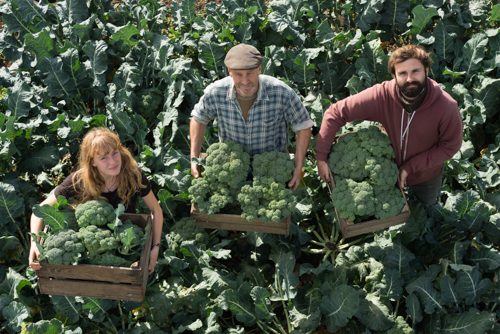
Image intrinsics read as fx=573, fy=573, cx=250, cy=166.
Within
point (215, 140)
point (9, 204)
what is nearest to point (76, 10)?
point (215, 140)

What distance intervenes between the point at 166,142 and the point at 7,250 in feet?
6.25

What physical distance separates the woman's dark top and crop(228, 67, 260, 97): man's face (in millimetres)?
1012

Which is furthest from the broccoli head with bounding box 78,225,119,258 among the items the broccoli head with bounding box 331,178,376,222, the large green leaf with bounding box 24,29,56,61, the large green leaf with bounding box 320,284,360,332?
the large green leaf with bounding box 24,29,56,61

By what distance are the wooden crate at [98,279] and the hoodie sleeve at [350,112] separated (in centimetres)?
155

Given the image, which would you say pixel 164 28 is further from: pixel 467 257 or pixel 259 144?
pixel 467 257

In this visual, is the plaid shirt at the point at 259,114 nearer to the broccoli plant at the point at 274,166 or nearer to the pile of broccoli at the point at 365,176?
the broccoli plant at the point at 274,166

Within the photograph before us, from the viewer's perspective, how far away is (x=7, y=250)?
17.9 feet

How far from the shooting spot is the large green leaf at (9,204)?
5.30 m

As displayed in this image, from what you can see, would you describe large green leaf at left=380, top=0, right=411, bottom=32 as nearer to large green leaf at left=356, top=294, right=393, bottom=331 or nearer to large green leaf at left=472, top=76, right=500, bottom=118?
large green leaf at left=472, top=76, right=500, bottom=118

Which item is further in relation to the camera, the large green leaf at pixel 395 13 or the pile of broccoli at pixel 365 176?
the large green leaf at pixel 395 13

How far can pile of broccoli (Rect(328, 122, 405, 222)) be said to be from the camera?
439cm

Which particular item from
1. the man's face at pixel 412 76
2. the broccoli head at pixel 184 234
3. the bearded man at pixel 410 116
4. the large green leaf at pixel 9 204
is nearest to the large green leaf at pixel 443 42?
the bearded man at pixel 410 116

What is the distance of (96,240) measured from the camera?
152 inches

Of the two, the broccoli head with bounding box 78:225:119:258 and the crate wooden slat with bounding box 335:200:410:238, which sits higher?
the broccoli head with bounding box 78:225:119:258
